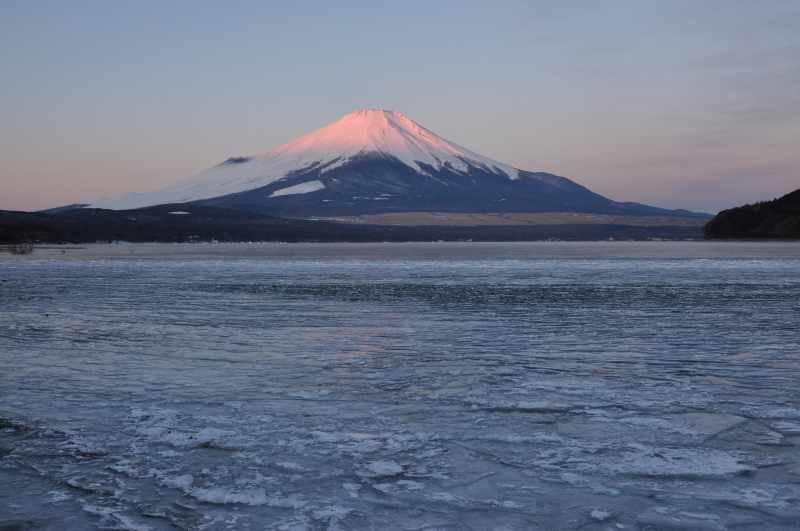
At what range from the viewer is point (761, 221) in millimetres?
123188

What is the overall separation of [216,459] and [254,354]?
4.85 m

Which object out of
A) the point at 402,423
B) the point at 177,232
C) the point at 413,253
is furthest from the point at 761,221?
the point at 402,423

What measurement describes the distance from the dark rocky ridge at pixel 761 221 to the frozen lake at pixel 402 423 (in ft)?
372

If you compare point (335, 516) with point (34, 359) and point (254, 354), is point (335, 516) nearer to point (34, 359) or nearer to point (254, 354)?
point (254, 354)

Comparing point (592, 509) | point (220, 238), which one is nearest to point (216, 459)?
point (592, 509)

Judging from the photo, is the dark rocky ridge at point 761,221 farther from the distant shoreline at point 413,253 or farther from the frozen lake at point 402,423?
the frozen lake at point 402,423

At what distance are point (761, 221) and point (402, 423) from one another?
134 meters

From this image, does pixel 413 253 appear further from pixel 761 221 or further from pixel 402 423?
pixel 761 221

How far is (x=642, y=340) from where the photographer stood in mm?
Answer: 11414

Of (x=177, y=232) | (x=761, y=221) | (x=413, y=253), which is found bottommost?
(x=413, y=253)

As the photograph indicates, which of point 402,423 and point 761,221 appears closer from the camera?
point 402,423

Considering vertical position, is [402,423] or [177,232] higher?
[177,232]

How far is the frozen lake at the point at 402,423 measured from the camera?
4.60 metres

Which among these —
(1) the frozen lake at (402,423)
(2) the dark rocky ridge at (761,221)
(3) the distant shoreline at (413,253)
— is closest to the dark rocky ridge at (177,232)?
(3) the distant shoreline at (413,253)
